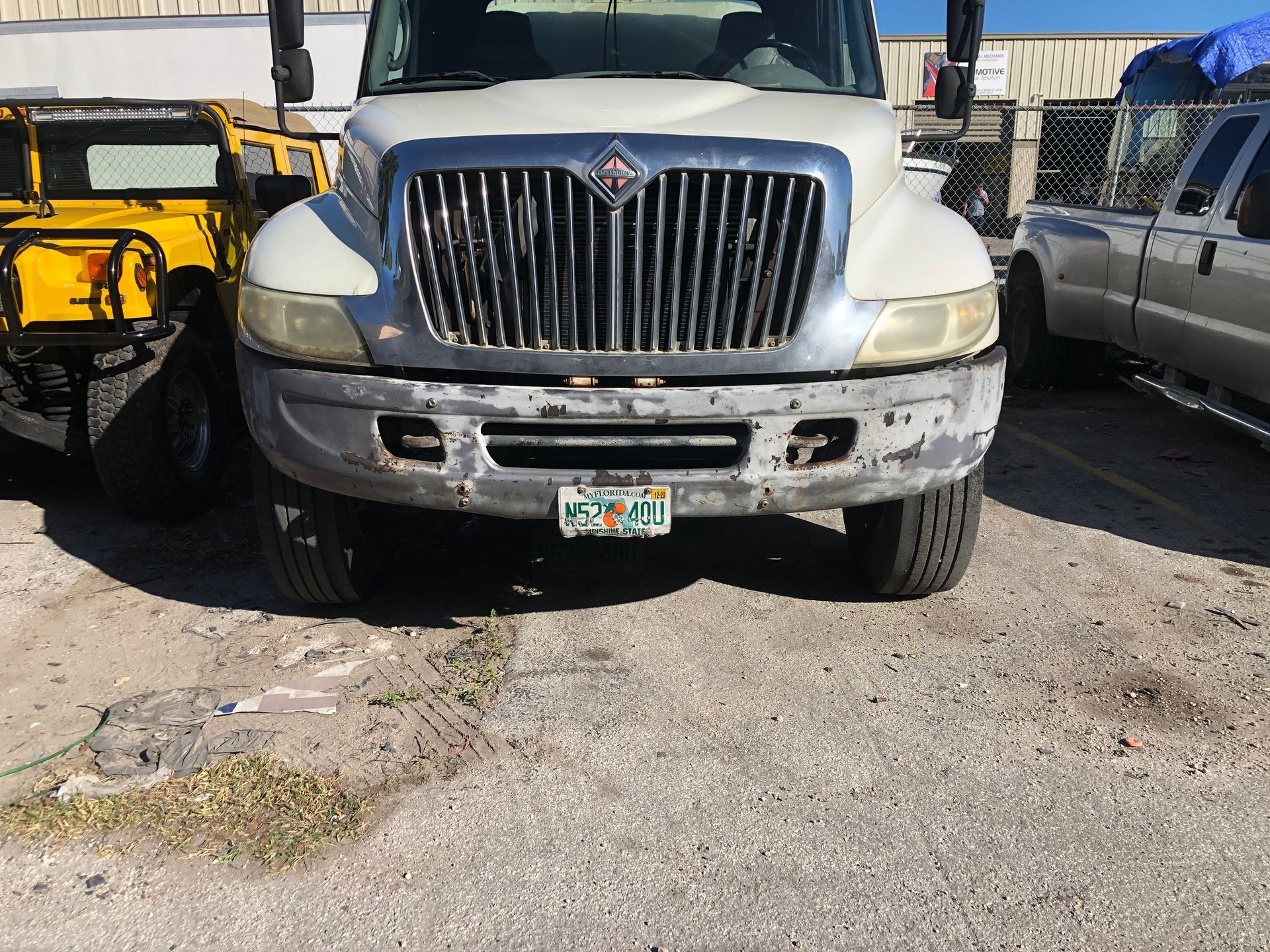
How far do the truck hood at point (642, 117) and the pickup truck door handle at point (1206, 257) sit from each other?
8.88ft

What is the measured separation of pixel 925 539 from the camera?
376 cm

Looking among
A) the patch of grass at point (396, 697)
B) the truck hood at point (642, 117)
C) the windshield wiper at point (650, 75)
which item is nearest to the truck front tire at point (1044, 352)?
the truck hood at point (642, 117)

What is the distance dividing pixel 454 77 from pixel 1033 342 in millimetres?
5465

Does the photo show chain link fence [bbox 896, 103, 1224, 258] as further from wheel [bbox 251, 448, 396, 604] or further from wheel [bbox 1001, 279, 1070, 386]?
wheel [bbox 251, 448, 396, 604]

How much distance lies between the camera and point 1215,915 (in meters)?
2.32

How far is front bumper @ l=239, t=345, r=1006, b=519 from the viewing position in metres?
3.06

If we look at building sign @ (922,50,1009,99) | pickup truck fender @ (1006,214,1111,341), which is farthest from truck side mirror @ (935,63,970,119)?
building sign @ (922,50,1009,99)

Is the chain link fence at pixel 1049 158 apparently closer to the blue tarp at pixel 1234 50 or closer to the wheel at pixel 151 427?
the blue tarp at pixel 1234 50

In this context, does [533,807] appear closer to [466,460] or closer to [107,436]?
[466,460]

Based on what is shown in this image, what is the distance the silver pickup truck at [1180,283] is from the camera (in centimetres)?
518

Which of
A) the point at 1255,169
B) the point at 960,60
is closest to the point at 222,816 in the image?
the point at 960,60

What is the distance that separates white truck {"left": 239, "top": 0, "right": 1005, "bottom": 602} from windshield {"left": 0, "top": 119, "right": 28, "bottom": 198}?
137 inches

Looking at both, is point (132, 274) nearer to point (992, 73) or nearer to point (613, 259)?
point (613, 259)

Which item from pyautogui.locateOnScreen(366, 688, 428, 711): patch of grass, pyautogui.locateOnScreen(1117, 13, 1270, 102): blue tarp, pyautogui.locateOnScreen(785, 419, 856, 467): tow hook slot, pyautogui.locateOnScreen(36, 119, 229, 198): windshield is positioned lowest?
pyautogui.locateOnScreen(366, 688, 428, 711): patch of grass
